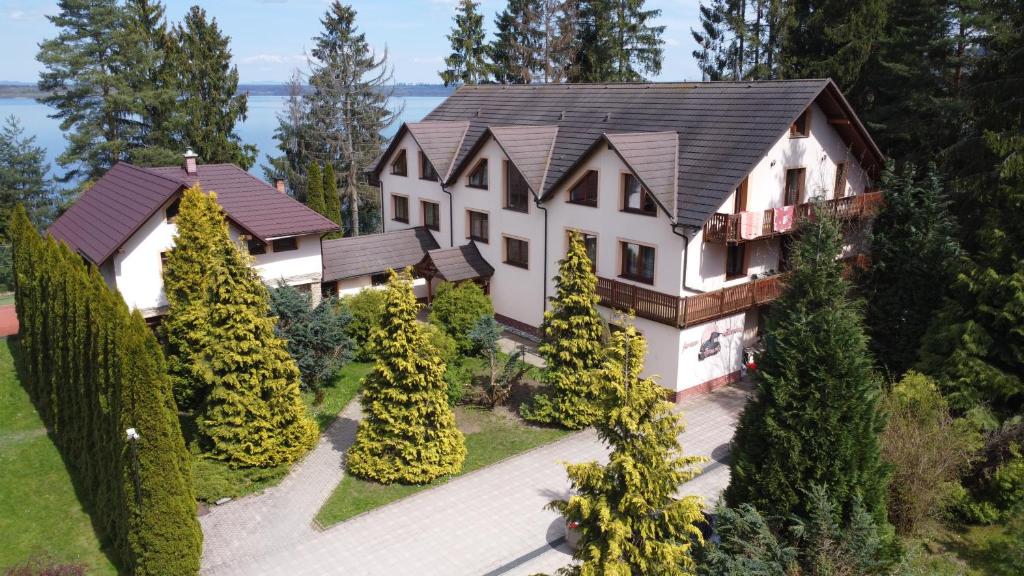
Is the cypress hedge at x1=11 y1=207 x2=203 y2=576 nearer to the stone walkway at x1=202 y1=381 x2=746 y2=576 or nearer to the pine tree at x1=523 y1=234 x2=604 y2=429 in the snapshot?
the stone walkway at x1=202 y1=381 x2=746 y2=576

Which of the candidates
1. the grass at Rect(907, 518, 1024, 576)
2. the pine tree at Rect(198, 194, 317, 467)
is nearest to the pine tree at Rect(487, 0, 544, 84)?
the pine tree at Rect(198, 194, 317, 467)

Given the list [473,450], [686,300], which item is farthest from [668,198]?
[473,450]

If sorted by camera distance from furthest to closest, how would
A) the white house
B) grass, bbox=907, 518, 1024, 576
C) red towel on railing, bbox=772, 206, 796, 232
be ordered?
red towel on railing, bbox=772, 206, 796, 232 → the white house → grass, bbox=907, 518, 1024, 576

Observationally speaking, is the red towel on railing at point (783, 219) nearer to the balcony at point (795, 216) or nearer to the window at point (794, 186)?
the balcony at point (795, 216)

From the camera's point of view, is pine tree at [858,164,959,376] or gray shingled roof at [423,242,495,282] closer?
pine tree at [858,164,959,376]

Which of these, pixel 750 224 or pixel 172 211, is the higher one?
pixel 172 211

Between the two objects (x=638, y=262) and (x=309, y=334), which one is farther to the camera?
(x=638, y=262)

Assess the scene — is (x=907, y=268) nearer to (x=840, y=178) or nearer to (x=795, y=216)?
(x=795, y=216)
